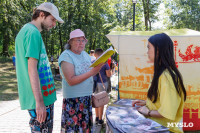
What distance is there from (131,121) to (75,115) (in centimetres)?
116

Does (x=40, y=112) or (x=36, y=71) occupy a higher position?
(x=36, y=71)

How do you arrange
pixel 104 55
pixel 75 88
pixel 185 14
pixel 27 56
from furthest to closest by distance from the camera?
pixel 185 14
pixel 75 88
pixel 104 55
pixel 27 56

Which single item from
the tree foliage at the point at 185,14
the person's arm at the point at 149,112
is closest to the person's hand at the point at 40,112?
the person's arm at the point at 149,112

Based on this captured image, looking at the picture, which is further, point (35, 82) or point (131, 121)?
point (35, 82)

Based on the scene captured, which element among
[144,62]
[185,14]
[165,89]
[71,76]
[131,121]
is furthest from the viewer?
[185,14]

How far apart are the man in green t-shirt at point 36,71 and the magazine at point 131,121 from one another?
2.05 feet

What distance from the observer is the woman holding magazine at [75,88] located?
94.5 inches

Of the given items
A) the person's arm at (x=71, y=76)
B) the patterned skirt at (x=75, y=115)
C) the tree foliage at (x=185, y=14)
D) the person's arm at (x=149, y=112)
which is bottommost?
the patterned skirt at (x=75, y=115)

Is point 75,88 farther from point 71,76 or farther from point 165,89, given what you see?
point 165,89

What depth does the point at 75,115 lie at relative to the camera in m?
2.52

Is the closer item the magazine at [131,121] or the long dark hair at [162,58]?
the magazine at [131,121]

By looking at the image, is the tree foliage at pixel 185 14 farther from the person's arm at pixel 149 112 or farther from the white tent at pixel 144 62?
the person's arm at pixel 149 112

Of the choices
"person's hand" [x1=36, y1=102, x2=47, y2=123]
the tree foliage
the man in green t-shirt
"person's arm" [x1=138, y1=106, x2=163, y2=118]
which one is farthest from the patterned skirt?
the tree foliage

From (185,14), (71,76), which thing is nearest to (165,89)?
(71,76)
